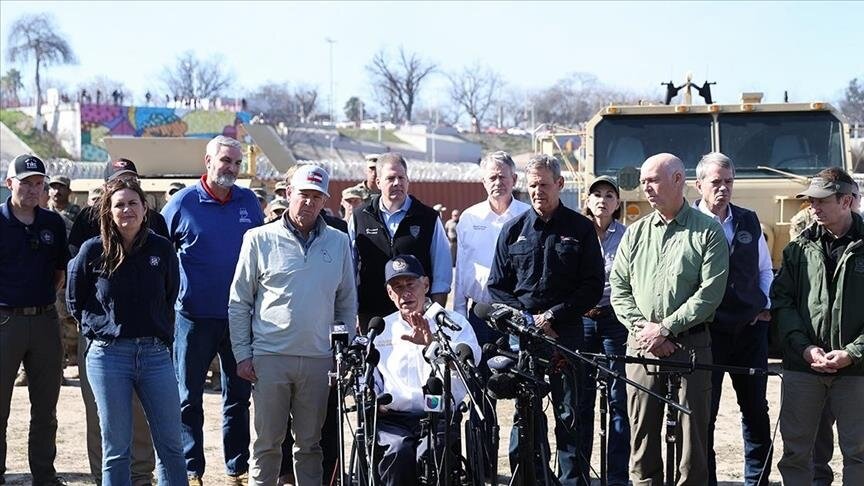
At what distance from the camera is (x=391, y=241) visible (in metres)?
8.01

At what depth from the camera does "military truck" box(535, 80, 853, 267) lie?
11.9m

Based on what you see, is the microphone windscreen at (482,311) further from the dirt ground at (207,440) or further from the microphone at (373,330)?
the dirt ground at (207,440)

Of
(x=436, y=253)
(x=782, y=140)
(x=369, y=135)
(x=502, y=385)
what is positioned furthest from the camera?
(x=369, y=135)

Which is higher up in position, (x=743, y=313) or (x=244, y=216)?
(x=244, y=216)

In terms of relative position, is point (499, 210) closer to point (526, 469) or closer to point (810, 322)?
point (810, 322)

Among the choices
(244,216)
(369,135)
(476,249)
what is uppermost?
(369,135)

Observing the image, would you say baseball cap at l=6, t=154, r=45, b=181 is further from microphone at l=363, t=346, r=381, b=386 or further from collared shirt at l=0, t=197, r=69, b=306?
microphone at l=363, t=346, r=381, b=386

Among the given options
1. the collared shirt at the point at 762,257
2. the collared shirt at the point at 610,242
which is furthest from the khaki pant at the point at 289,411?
the collared shirt at the point at 762,257

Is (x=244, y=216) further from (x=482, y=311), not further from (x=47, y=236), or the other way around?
(x=482, y=311)

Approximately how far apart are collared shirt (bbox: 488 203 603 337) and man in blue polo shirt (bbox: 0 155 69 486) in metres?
2.95

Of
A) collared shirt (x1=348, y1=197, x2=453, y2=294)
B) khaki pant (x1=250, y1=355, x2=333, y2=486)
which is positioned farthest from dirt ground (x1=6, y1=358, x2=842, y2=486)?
khaki pant (x1=250, y1=355, x2=333, y2=486)

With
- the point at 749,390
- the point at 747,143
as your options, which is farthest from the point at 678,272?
the point at 747,143

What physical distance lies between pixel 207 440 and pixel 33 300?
8.18 ft

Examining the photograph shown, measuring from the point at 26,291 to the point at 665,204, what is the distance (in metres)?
4.12
